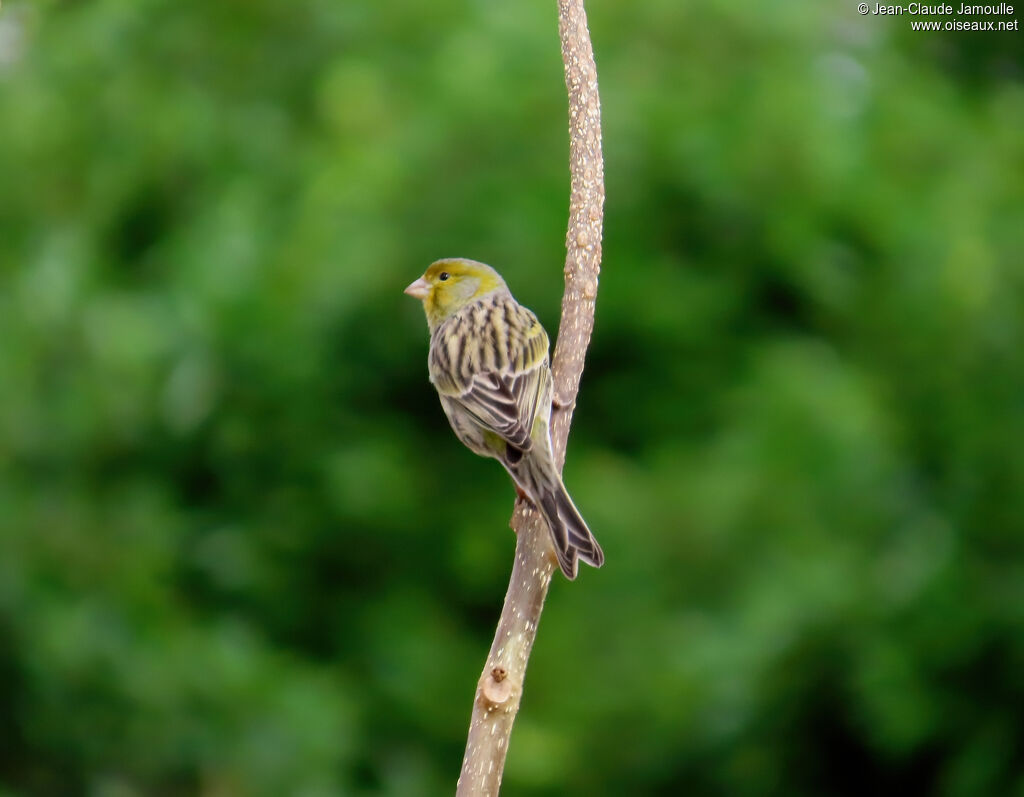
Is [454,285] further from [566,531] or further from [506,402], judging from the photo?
[566,531]

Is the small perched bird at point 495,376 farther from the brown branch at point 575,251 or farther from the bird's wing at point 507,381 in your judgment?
the brown branch at point 575,251

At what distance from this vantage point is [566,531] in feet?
8.22

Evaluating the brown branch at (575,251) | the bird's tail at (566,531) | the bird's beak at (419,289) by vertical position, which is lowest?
the bird's tail at (566,531)

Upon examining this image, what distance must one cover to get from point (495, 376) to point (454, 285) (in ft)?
2.30

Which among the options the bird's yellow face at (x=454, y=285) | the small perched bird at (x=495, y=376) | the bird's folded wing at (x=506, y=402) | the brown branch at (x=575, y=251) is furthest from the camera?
the bird's yellow face at (x=454, y=285)

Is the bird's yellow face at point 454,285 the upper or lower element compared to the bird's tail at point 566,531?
upper

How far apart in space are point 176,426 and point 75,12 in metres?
2.36

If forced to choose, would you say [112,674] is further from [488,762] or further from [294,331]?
[488,762]

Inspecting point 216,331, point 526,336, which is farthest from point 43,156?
point 526,336

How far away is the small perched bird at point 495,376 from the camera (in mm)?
2889

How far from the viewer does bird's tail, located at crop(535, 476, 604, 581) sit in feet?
7.89

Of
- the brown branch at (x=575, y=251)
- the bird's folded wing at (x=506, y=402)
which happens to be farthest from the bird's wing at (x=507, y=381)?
the brown branch at (x=575, y=251)

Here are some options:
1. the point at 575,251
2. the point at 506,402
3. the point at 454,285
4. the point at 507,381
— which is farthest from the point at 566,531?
the point at 454,285

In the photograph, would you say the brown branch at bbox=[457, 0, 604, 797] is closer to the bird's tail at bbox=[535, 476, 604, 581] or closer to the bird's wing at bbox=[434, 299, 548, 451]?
the bird's tail at bbox=[535, 476, 604, 581]
